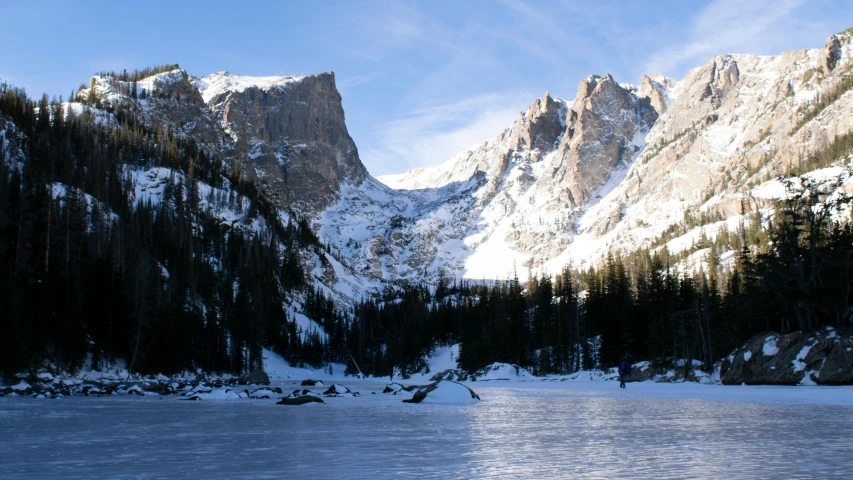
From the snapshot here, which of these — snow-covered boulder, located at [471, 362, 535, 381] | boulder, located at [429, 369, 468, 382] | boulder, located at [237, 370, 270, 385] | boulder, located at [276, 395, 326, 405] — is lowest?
boulder, located at [429, 369, 468, 382]

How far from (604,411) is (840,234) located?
134 feet

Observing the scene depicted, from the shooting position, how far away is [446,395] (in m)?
26.0

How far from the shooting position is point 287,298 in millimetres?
144250

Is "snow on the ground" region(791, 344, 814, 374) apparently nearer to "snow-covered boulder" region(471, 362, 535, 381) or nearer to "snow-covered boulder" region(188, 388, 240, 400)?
"snow-covered boulder" region(188, 388, 240, 400)

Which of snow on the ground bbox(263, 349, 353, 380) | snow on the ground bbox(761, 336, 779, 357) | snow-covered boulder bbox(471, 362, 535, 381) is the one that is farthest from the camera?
snow on the ground bbox(263, 349, 353, 380)

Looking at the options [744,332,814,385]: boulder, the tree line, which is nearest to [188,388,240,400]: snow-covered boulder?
the tree line

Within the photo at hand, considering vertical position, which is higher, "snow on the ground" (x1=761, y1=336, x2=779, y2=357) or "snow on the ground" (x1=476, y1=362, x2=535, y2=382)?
"snow on the ground" (x1=761, y1=336, x2=779, y2=357)

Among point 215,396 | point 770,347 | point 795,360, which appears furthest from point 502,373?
point 215,396

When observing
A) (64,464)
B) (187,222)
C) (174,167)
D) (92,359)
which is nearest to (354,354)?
(187,222)

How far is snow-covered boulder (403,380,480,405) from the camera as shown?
25.7 metres

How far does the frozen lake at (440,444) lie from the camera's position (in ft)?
26.3

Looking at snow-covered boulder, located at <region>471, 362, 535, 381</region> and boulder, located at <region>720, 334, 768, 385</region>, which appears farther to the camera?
snow-covered boulder, located at <region>471, 362, 535, 381</region>

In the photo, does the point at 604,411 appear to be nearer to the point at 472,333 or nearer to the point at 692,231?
the point at 472,333

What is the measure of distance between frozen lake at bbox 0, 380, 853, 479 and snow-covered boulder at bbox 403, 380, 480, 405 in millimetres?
7190
